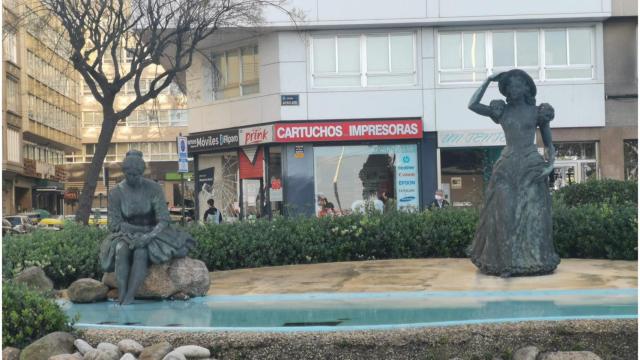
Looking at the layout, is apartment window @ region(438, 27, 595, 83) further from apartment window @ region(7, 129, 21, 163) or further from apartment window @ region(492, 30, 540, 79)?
apartment window @ region(7, 129, 21, 163)

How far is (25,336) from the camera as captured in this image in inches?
→ 277

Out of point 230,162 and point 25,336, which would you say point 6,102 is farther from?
point 25,336

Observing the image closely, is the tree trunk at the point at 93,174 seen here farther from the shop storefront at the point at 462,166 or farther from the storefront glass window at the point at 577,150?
the storefront glass window at the point at 577,150

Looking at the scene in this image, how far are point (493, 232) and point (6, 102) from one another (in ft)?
156

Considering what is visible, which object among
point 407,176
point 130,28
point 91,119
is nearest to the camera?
point 130,28

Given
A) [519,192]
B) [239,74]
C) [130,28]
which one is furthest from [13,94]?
[519,192]

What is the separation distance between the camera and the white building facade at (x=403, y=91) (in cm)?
2544

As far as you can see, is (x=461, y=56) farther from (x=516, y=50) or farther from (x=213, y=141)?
(x=213, y=141)

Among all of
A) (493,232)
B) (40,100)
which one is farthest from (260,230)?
(40,100)

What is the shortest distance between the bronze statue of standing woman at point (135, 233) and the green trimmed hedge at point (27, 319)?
155 cm

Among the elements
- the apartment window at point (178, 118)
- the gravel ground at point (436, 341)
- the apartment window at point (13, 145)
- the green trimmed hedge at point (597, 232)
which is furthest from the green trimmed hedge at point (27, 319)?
the apartment window at point (178, 118)

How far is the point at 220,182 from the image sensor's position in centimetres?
2856

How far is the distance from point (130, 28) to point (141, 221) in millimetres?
15440

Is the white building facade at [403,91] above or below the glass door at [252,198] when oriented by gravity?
above
